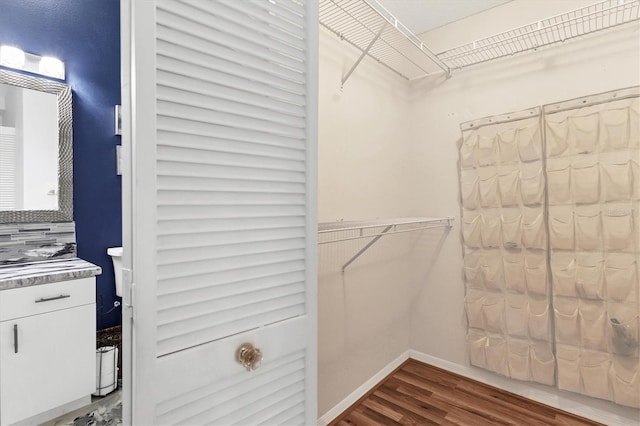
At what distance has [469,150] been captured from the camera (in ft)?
7.47

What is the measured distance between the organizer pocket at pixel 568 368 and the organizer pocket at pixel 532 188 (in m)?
0.90

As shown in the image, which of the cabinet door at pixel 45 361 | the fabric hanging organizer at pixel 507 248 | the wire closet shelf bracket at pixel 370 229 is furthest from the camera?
the fabric hanging organizer at pixel 507 248

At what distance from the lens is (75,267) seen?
5.88 ft

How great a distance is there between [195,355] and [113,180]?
179 centimetres

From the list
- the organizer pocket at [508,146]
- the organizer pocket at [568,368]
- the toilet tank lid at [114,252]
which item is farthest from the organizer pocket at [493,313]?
the toilet tank lid at [114,252]

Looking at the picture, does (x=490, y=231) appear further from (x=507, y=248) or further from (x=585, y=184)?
(x=585, y=184)

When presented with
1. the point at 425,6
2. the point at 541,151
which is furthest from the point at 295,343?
the point at 425,6

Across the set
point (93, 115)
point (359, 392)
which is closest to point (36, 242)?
point (93, 115)

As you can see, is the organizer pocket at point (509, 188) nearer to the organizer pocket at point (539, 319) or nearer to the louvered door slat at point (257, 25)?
the organizer pocket at point (539, 319)

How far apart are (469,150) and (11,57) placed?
112 inches

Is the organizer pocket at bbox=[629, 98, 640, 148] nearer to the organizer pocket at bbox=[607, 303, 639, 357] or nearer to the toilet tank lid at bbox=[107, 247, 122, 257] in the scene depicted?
the organizer pocket at bbox=[607, 303, 639, 357]

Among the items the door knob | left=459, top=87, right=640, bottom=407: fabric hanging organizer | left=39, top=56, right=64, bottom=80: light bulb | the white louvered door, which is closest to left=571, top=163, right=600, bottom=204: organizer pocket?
left=459, top=87, right=640, bottom=407: fabric hanging organizer

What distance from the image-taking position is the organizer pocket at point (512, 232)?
2090 millimetres

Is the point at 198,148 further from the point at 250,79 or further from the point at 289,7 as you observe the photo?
the point at 289,7
